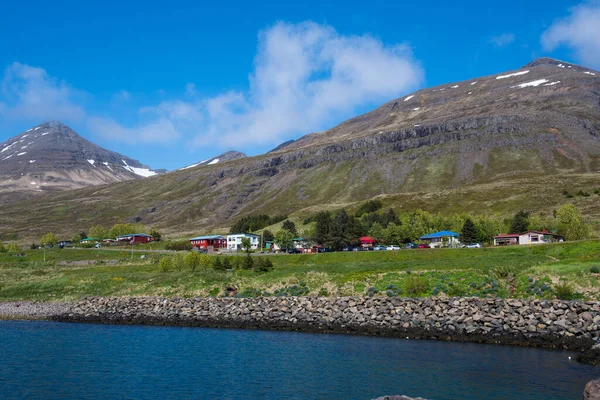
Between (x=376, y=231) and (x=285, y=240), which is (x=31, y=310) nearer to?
(x=285, y=240)

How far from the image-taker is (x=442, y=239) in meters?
127

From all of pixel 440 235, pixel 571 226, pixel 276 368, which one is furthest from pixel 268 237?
pixel 276 368

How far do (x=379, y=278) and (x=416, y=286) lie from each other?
261 inches

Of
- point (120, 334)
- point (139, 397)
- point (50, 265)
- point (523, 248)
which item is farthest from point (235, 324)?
point (50, 265)

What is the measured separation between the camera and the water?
3055 cm

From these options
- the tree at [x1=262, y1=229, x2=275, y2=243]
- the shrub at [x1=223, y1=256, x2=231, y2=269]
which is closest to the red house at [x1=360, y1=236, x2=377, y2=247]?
the tree at [x1=262, y1=229, x2=275, y2=243]

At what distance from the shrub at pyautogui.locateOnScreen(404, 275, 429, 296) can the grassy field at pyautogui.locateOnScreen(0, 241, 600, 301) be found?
104 mm

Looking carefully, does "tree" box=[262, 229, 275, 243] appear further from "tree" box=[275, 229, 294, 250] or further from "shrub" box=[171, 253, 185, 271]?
"shrub" box=[171, 253, 185, 271]

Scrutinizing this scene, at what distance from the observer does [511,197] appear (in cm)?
18375

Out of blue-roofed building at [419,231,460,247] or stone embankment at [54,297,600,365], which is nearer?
stone embankment at [54,297,600,365]

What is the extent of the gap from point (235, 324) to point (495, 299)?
26.0 meters

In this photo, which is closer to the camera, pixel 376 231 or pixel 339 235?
pixel 339 235

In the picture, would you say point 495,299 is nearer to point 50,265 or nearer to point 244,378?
point 244,378

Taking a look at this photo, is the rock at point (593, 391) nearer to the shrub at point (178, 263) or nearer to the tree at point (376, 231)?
the shrub at point (178, 263)
